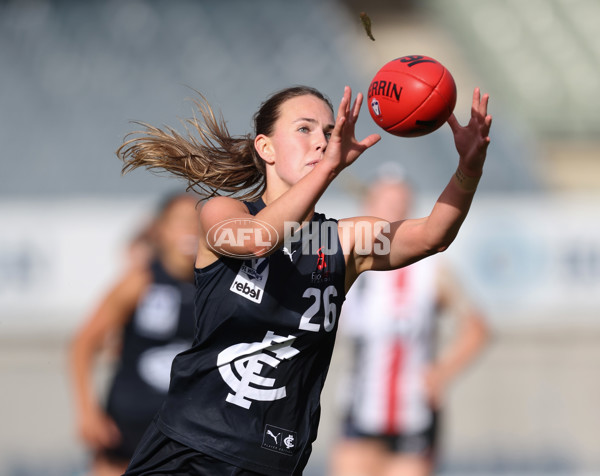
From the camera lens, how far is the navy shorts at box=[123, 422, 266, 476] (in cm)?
285

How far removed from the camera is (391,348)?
236 inches

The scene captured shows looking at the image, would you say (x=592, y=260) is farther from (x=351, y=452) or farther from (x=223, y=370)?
(x=223, y=370)

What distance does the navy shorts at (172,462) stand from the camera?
2.85m

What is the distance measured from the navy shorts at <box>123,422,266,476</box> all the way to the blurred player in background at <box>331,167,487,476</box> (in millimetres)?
3145

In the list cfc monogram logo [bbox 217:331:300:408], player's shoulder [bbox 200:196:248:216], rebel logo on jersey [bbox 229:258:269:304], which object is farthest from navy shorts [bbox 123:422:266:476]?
player's shoulder [bbox 200:196:248:216]

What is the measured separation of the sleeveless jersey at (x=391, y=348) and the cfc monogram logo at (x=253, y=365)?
Result: 124 inches

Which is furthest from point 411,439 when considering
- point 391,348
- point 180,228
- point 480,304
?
point 480,304

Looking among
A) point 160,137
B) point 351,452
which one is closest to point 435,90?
point 160,137

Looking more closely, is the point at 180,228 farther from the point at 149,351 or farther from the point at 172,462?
the point at 172,462

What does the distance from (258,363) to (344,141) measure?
82 centimetres

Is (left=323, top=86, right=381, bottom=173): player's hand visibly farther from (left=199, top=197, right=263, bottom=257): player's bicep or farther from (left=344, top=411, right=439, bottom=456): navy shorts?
(left=344, top=411, right=439, bottom=456): navy shorts

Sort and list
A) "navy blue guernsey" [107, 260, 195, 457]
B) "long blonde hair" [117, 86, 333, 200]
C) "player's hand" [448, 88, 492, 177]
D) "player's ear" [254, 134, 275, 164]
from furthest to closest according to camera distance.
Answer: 1. "navy blue guernsey" [107, 260, 195, 457]
2. "long blonde hair" [117, 86, 333, 200]
3. "player's ear" [254, 134, 275, 164]
4. "player's hand" [448, 88, 492, 177]

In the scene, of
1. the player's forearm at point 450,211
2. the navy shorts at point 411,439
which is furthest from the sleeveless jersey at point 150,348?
the player's forearm at point 450,211

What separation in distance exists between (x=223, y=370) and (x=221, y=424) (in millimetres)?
179
